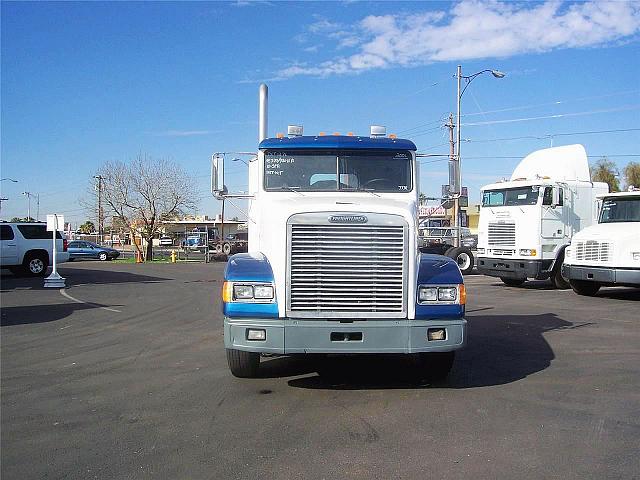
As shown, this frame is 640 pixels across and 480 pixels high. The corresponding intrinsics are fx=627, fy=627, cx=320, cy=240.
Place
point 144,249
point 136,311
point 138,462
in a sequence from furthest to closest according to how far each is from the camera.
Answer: point 144,249, point 136,311, point 138,462

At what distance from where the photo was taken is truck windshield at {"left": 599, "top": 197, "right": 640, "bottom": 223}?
15.4 m

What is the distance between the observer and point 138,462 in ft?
15.1

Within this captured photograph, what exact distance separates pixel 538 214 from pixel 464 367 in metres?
10.7

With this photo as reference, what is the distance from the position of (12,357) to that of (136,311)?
5028mm

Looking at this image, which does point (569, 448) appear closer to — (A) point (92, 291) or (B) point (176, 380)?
(B) point (176, 380)

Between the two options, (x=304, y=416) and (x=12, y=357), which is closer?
(x=304, y=416)

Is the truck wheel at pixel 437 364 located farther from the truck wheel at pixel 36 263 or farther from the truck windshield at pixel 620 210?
the truck wheel at pixel 36 263

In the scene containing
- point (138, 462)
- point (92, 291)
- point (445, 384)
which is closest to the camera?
point (138, 462)

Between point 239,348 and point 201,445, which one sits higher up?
point 239,348

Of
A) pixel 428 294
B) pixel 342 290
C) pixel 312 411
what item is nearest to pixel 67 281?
pixel 342 290

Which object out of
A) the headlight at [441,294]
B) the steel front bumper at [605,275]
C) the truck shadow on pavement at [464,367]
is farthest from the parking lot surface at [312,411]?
the steel front bumper at [605,275]

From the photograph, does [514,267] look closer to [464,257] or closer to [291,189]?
[464,257]

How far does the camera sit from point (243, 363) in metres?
6.95

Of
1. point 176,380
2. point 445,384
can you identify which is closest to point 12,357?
point 176,380
